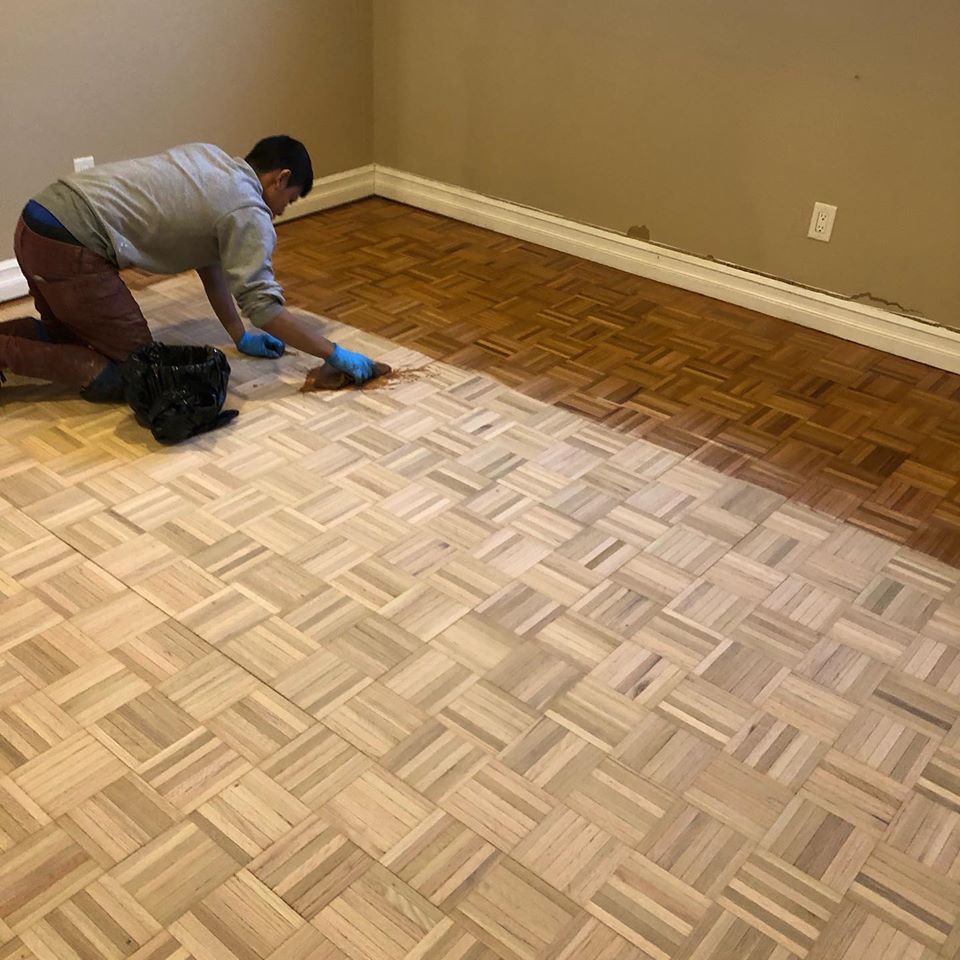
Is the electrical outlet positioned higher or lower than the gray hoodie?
lower

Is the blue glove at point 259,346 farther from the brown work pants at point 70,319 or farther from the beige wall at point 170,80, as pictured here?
the beige wall at point 170,80

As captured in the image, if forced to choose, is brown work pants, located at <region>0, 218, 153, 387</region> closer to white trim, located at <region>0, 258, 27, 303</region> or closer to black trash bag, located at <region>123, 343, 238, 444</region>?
black trash bag, located at <region>123, 343, 238, 444</region>

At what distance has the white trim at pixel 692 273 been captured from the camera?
274 cm

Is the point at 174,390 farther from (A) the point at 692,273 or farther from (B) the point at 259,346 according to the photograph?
(A) the point at 692,273

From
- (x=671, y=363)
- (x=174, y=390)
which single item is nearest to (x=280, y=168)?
(x=174, y=390)

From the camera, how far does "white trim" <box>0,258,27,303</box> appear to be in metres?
2.74

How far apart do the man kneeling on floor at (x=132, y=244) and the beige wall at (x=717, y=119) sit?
1.13 meters

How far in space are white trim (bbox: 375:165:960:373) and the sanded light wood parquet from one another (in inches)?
34.7

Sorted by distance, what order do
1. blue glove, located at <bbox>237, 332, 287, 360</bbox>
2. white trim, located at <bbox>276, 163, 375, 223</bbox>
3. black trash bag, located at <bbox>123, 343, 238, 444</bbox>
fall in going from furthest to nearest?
white trim, located at <bbox>276, 163, 375, 223</bbox> → blue glove, located at <bbox>237, 332, 287, 360</bbox> → black trash bag, located at <bbox>123, 343, 238, 444</bbox>

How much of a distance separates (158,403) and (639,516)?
1.02 m

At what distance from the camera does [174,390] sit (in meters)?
2.17

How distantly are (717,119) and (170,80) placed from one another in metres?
1.54

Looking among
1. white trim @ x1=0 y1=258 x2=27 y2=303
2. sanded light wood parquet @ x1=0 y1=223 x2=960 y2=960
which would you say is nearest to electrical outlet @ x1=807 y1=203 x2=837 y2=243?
sanded light wood parquet @ x1=0 y1=223 x2=960 y2=960

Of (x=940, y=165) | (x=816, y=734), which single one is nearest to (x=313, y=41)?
(x=940, y=165)
